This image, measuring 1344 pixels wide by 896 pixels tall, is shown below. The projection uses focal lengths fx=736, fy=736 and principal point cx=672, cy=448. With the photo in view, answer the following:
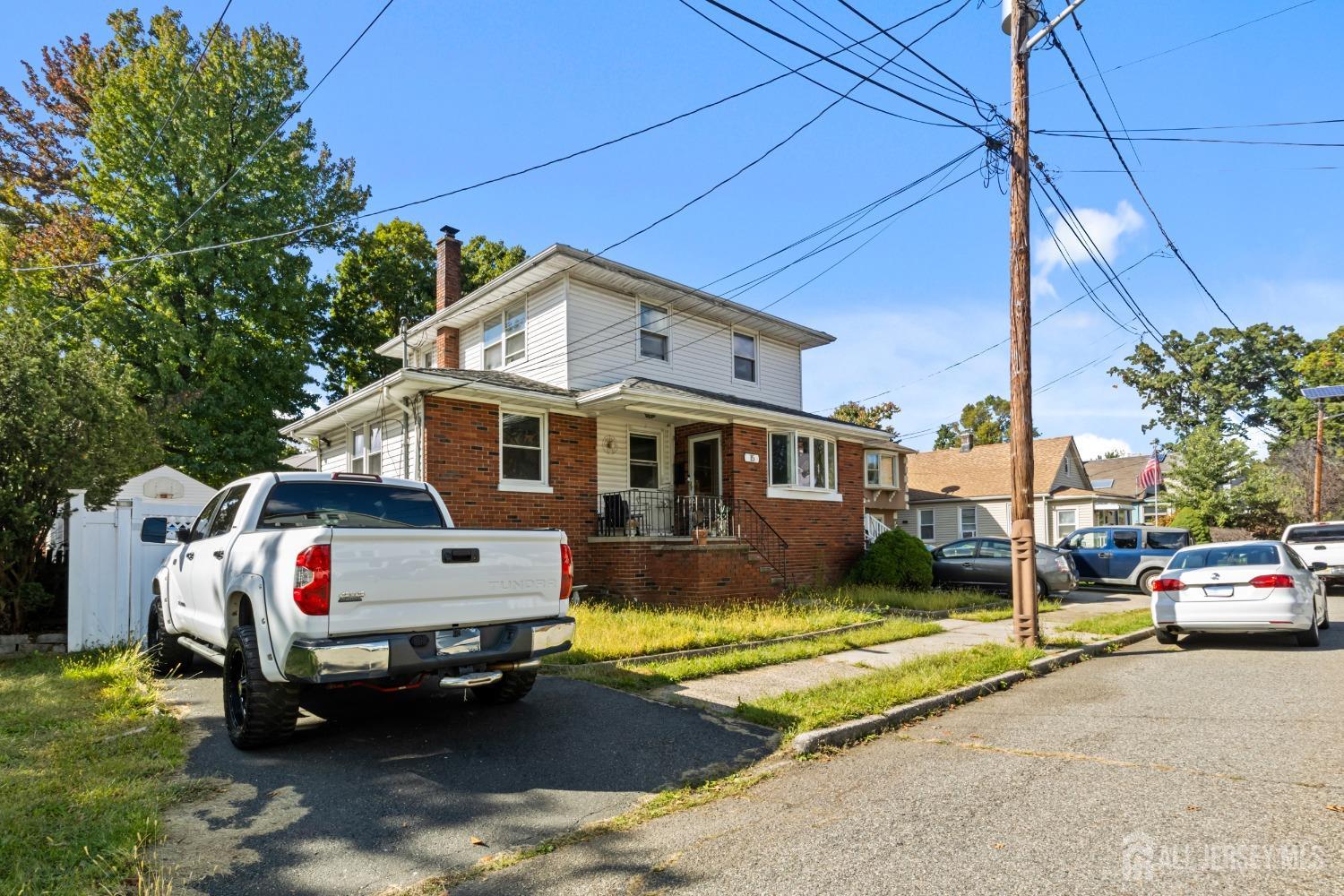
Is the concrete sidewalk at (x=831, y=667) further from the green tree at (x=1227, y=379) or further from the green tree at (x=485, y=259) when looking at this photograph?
the green tree at (x=1227, y=379)

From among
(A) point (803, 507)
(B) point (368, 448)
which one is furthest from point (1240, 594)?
(B) point (368, 448)

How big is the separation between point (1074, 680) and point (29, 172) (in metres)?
34.5

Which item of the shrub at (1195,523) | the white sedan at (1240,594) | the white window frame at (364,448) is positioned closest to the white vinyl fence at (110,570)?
the white window frame at (364,448)

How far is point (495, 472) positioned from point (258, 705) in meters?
8.39

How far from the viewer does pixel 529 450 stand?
45.6ft

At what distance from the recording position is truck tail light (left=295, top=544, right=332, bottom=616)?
15.0 feet

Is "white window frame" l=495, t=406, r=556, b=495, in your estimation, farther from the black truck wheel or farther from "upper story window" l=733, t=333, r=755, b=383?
the black truck wheel

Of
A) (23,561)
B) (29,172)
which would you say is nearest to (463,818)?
(23,561)

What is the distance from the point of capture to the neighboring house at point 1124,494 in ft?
111

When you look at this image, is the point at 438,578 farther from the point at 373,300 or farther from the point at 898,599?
the point at 373,300

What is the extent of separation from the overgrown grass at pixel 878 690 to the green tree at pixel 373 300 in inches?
1035

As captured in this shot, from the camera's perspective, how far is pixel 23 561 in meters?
8.67

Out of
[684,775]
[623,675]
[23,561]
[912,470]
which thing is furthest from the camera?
[912,470]

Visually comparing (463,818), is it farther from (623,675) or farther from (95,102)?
(95,102)
